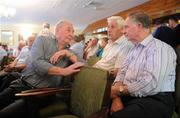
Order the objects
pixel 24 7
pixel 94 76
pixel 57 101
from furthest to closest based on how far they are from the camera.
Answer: pixel 24 7 → pixel 57 101 → pixel 94 76

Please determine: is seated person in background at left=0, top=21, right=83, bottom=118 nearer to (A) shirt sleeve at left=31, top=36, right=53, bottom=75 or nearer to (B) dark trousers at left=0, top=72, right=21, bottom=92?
(A) shirt sleeve at left=31, top=36, right=53, bottom=75

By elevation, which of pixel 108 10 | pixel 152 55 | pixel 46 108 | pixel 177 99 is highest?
pixel 108 10

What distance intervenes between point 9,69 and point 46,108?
7.56ft

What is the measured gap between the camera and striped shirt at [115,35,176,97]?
1.97m

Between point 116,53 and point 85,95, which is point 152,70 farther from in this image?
point 116,53

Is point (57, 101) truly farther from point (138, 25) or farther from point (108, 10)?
point (108, 10)

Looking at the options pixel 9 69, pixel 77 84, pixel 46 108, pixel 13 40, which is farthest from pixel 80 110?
pixel 13 40

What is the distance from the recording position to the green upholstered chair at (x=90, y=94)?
1.77 metres

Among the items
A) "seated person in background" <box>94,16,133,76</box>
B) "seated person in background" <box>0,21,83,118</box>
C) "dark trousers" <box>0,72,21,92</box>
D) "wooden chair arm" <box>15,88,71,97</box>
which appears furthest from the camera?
"dark trousers" <box>0,72,21,92</box>

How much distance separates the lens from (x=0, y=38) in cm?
1357

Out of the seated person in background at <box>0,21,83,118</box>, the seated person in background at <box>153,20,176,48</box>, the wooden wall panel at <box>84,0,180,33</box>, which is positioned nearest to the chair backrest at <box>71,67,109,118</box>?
the seated person in background at <box>0,21,83,118</box>

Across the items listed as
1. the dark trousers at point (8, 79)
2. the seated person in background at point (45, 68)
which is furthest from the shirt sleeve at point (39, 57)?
the dark trousers at point (8, 79)

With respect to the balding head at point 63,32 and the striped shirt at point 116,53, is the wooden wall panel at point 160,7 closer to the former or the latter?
the striped shirt at point 116,53

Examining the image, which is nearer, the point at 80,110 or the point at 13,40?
the point at 80,110
